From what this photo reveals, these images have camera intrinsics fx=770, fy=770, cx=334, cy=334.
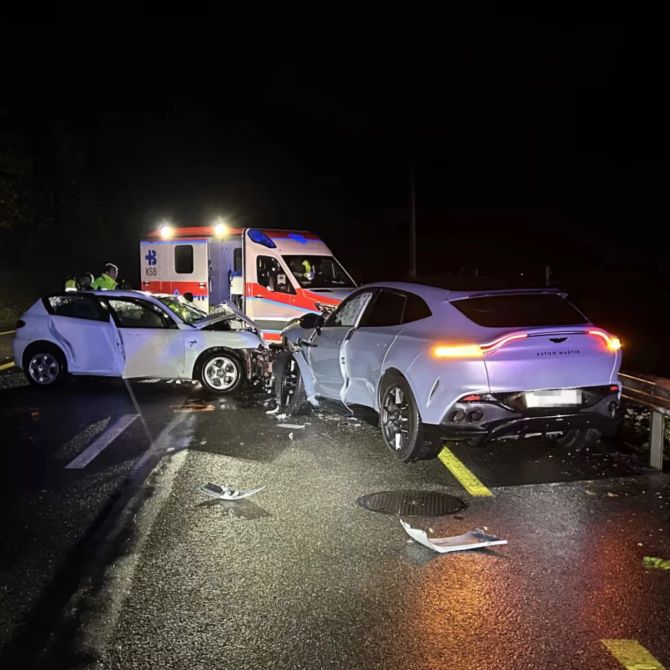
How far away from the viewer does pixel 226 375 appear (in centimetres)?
1095

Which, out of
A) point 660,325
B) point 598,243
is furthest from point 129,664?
point 598,243

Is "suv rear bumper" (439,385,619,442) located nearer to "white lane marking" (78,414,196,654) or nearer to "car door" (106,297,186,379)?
"white lane marking" (78,414,196,654)

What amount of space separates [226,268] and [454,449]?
1175 centimetres

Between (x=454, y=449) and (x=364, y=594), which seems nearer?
(x=364, y=594)

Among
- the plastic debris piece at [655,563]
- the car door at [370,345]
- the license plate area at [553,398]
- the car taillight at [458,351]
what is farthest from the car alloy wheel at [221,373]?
the plastic debris piece at [655,563]

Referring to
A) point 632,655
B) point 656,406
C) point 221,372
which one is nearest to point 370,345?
point 656,406

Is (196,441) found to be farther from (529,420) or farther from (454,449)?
(529,420)

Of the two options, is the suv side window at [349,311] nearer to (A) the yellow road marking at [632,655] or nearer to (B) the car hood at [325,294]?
(A) the yellow road marking at [632,655]

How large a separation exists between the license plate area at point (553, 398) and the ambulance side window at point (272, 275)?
10226 mm

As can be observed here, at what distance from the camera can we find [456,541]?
4.93 meters

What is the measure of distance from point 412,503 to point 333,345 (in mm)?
2775

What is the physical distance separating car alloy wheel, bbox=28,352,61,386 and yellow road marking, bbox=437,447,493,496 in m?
6.36

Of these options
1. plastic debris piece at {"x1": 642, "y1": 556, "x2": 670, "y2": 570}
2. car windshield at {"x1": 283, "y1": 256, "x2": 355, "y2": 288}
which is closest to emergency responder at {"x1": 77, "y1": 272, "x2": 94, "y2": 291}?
car windshield at {"x1": 283, "y1": 256, "x2": 355, "y2": 288}

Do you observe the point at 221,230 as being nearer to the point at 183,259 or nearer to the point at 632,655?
the point at 183,259
